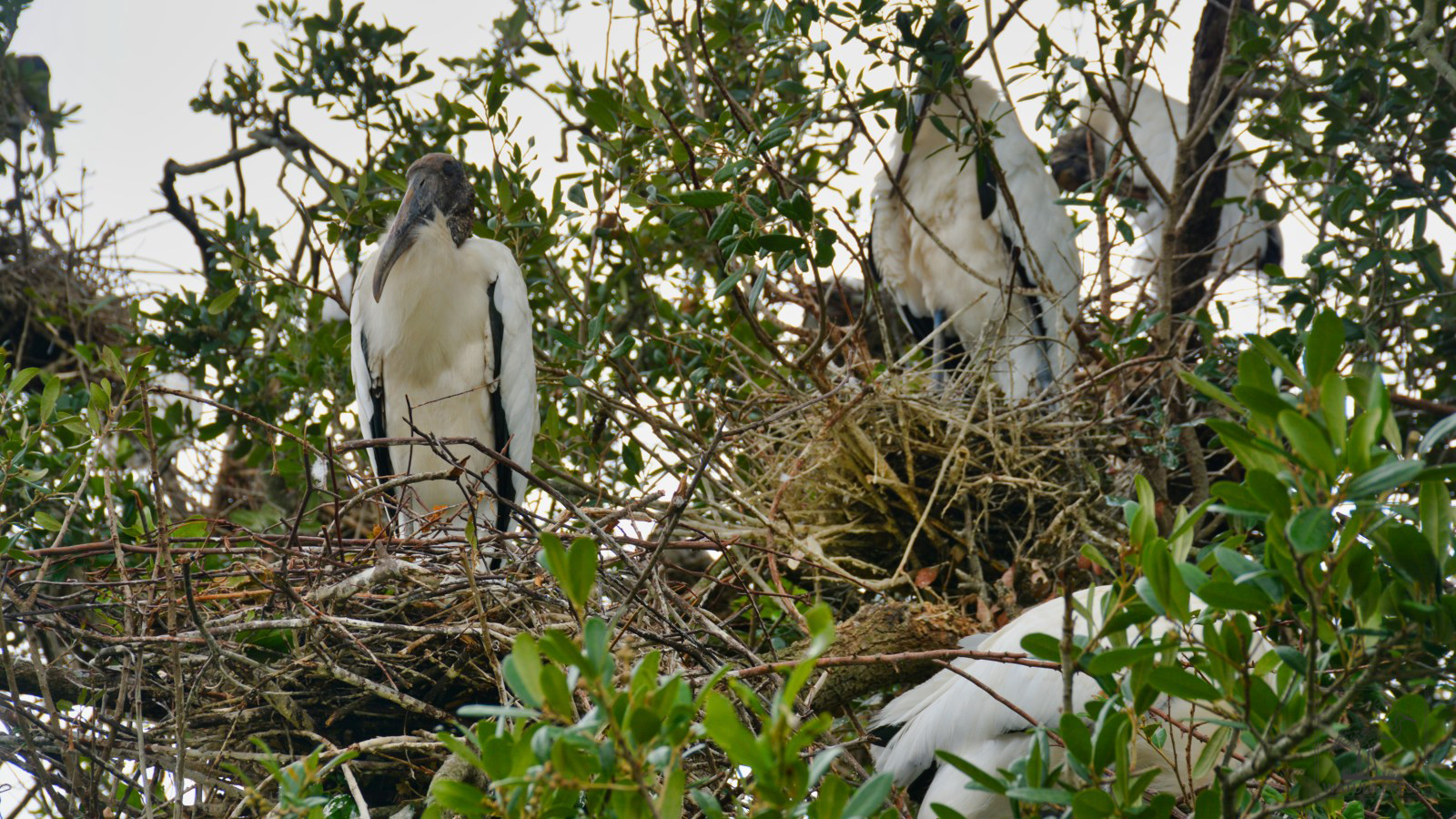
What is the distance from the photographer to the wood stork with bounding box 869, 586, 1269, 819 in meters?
1.98

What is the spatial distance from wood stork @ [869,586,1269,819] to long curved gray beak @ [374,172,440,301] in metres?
1.63

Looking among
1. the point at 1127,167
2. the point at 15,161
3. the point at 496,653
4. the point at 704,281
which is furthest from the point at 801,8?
the point at 15,161

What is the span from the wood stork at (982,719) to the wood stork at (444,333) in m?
1.33

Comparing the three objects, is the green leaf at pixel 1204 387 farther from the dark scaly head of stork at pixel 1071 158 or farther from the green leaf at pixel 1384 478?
the dark scaly head of stork at pixel 1071 158

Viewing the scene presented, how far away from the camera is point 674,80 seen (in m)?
2.93

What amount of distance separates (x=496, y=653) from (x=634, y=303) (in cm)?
171

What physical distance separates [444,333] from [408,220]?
0.32m

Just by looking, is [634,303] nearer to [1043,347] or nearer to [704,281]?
[704,281]

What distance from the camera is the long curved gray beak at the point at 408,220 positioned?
300 cm

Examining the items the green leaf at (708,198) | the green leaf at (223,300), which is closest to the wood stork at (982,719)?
the green leaf at (708,198)

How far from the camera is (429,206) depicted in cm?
314

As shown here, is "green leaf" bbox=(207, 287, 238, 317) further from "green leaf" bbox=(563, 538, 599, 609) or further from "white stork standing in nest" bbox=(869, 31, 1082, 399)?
"green leaf" bbox=(563, 538, 599, 609)

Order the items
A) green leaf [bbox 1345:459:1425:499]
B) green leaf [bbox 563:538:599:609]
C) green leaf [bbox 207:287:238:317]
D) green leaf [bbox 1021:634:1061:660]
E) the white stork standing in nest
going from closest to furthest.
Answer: green leaf [bbox 1345:459:1425:499]
green leaf [bbox 563:538:599:609]
green leaf [bbox 1021:634:1061:660]
green leaf [bbox 207:287:238:317]
the white stork standing in nest

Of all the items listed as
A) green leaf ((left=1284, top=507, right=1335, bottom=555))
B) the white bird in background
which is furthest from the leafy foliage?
the white bird in background
